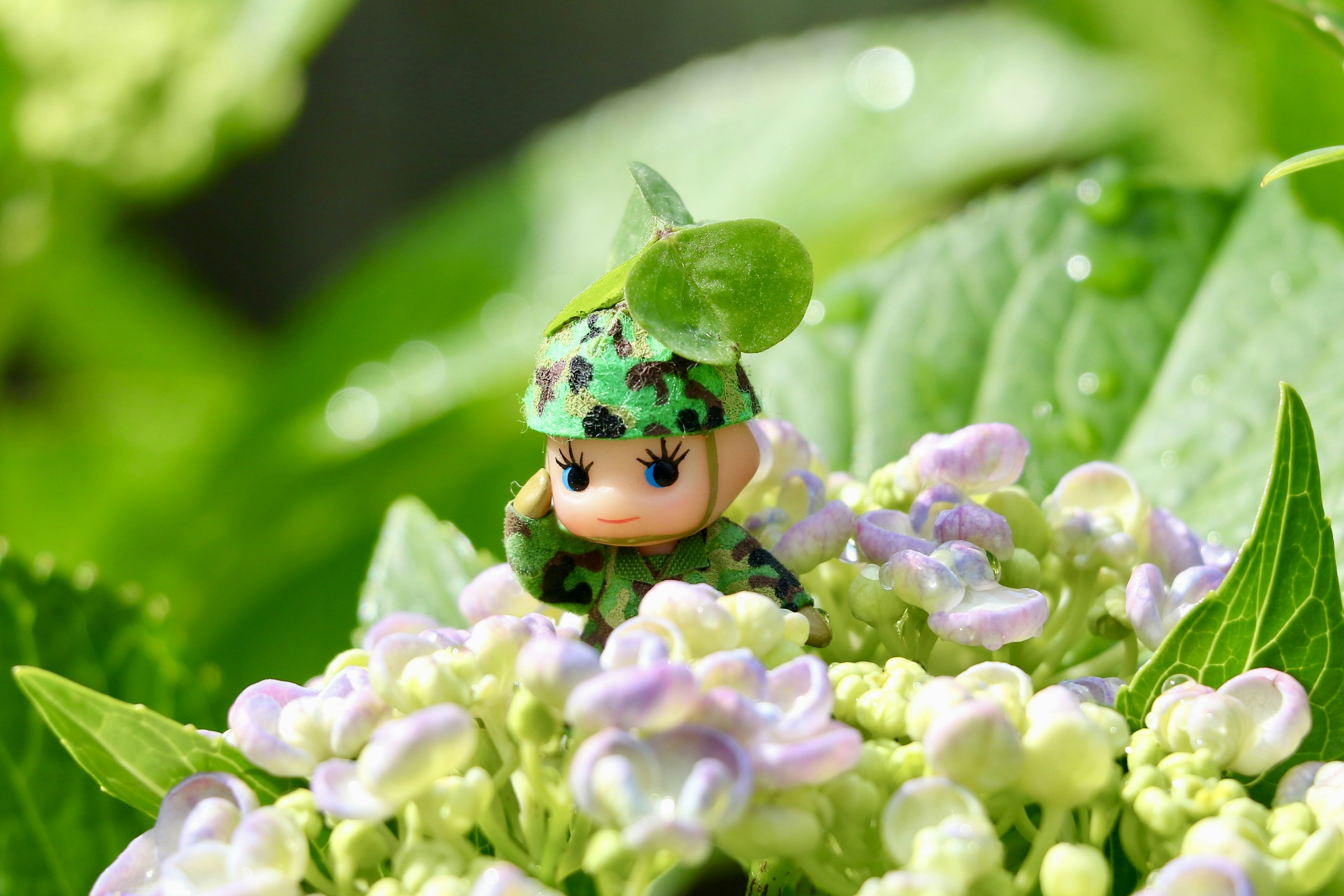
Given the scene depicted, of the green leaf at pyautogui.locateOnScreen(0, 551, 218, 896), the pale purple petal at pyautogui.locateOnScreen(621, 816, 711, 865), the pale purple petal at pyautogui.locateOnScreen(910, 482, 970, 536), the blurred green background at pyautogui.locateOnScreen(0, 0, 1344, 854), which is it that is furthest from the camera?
the blurred green background at pyautogui.locateOnScreen(0, 0, 1344, 854)

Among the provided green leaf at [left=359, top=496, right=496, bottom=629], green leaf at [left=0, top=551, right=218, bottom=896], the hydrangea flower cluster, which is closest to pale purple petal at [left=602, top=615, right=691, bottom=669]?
the hydrangea flower cluster

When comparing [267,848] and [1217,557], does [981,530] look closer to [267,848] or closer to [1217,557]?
[1217,557]

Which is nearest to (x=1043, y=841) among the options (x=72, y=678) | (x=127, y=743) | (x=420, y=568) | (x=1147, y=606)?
(x=1147, y=606)

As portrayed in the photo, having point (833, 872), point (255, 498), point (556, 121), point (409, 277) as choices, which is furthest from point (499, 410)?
point (556, 121)

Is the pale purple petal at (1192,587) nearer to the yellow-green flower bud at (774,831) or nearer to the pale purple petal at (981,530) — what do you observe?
the pale purple petal at (981,530)

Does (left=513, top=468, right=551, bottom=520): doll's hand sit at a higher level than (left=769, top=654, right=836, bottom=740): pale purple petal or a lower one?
higher

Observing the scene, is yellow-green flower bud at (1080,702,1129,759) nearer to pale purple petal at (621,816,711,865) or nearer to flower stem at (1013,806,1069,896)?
flower stem at (1013,806,1069,896)
